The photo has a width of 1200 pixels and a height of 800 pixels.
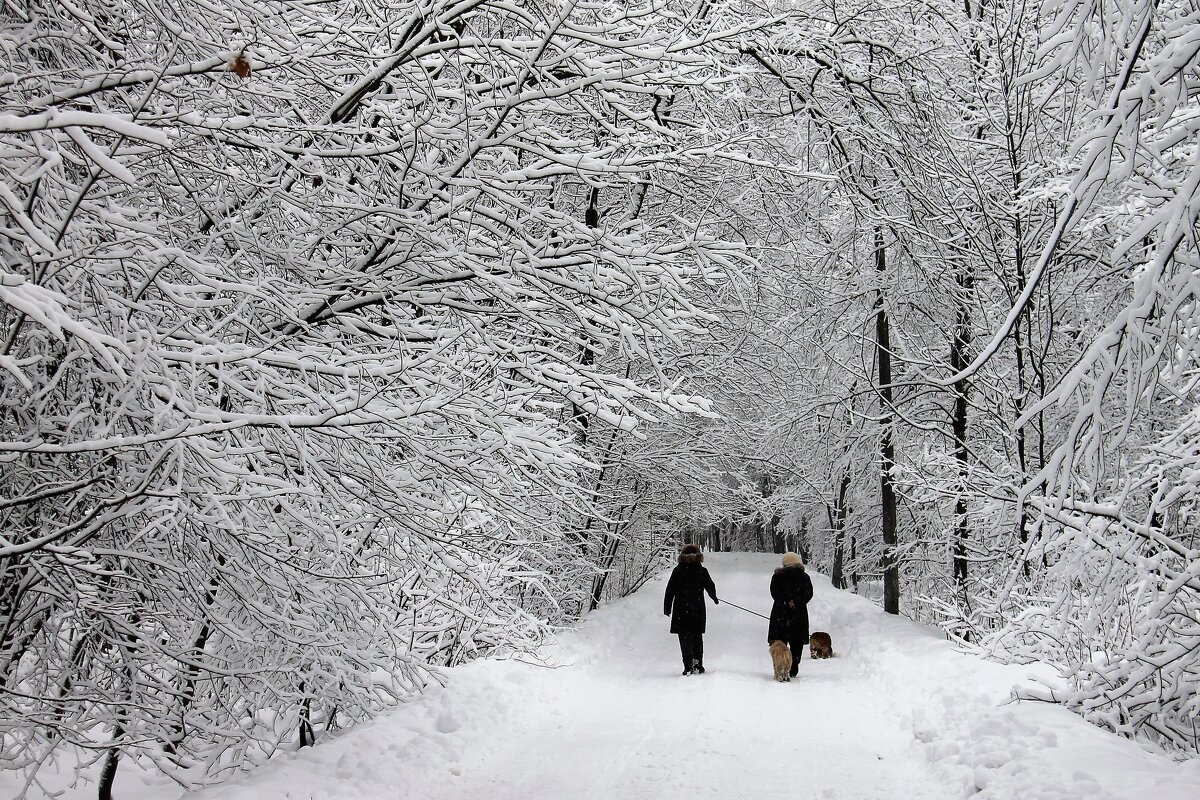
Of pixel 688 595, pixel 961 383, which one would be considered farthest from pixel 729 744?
pixel 961 383

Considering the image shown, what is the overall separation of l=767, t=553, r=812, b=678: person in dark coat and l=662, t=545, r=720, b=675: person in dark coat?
89cm

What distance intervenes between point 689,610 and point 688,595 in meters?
0.31

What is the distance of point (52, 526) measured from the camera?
402 centimetres

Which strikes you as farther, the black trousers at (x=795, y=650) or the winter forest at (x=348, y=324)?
the black trousers at (x=795, y=650)

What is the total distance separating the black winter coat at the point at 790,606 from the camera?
11484 mm

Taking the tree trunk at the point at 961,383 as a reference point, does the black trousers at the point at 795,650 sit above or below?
below

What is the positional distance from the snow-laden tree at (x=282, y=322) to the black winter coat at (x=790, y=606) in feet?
23.8

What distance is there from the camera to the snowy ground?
518cm

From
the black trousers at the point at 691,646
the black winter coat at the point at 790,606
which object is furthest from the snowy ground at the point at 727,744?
the black trousers at the point at 691,646

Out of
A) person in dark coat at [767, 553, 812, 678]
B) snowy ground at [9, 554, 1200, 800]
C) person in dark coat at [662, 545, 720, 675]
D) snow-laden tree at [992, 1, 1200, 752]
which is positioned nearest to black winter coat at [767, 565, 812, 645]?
person in dark coat at [767, 553, 812, 678]

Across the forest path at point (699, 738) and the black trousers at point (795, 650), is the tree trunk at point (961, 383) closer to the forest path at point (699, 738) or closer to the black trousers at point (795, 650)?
the forest path at point (699, 738)

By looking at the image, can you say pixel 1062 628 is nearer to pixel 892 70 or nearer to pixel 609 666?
pixel 892 70

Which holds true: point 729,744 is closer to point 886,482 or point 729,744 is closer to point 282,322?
point 282,322

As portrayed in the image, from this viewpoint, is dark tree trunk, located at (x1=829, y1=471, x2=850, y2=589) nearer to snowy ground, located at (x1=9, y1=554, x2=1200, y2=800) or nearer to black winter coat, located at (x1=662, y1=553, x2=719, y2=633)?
black winter coat, located at (x1=662, y1=553, x2=719, y2=633)
